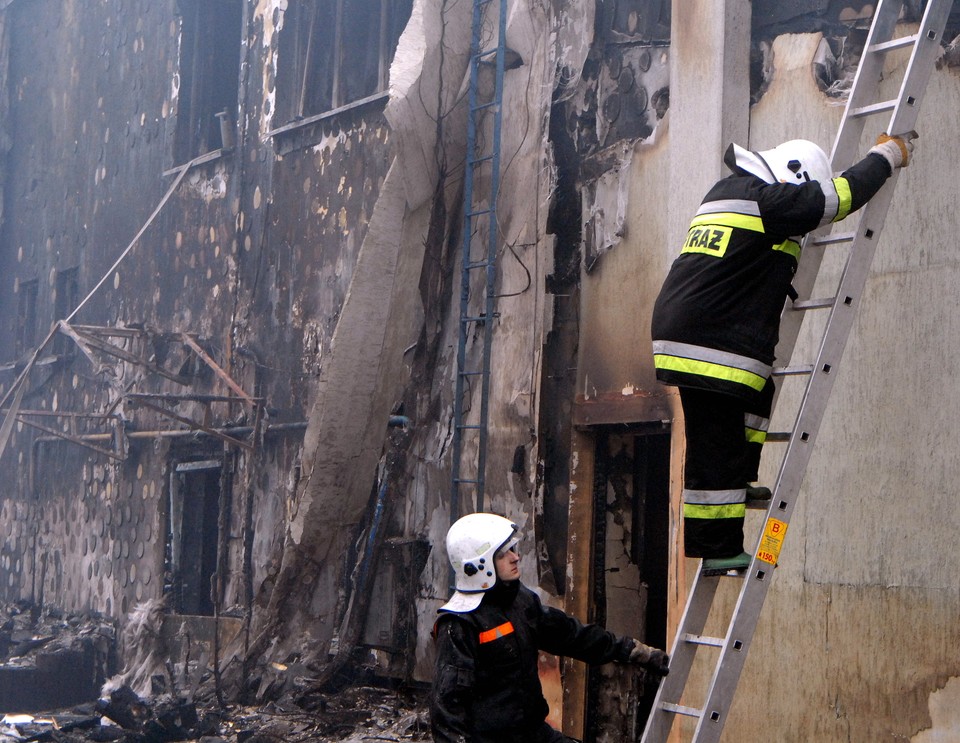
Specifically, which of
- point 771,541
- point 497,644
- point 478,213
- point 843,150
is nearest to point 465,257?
point 478,213

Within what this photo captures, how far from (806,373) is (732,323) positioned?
1.03 ft

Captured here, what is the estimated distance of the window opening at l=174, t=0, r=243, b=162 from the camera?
13.1 metres

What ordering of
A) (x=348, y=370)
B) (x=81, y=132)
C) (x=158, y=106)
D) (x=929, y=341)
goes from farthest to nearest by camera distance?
(x=81, y=132)
(x=158, y=106)
(x=348, y=370)
(x=929, y=341)

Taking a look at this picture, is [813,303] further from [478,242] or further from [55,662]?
[55,662]

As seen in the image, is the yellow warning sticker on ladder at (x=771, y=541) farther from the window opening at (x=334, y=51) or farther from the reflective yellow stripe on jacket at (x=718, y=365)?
the window opening at (x=334, y=51)

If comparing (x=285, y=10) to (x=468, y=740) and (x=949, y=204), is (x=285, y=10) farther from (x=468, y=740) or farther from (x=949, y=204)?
(x=468, y=740)

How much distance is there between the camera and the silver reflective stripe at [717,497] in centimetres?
415

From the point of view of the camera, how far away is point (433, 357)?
8680 millimetres

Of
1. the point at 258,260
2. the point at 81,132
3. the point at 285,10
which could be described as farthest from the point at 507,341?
the point at 81,132

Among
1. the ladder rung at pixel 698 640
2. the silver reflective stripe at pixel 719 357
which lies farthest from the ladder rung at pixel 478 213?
the ladder rung at pixel 698 640

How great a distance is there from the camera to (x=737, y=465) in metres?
4.18

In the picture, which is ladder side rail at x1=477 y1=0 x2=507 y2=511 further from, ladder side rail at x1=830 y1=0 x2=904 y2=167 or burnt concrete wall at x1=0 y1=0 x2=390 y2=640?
ladder side rail at x1=830 y1=0 x2=904 y2=167

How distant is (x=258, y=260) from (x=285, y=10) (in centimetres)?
230

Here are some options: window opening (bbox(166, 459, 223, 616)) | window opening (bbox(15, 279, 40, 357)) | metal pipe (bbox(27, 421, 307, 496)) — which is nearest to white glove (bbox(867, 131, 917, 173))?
Answer: metal pipe (bbox(27, 421, 307, 496))
